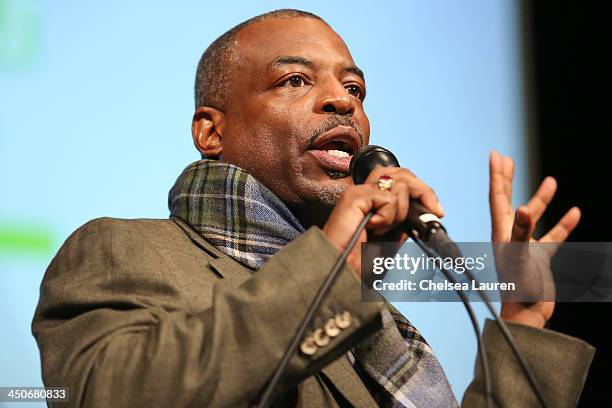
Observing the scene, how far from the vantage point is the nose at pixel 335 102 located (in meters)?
1.95

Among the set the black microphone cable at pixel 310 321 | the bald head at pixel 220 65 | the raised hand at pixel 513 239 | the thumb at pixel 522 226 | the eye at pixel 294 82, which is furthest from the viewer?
the bald head at pixel 220 65

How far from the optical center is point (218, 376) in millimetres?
1177

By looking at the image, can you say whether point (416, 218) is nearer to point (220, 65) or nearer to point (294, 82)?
point (294, 82)

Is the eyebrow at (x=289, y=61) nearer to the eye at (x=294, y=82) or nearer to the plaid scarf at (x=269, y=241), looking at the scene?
the eye at (x=294, y=82)

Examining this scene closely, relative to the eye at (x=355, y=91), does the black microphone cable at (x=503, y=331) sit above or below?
below

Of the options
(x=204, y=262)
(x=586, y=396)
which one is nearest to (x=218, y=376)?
(x=204, y=262)

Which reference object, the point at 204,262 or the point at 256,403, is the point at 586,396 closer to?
the point at 204,262

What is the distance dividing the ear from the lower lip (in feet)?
1.05

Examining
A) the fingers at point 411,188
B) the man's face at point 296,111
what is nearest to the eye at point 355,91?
the man's face at point 296,111

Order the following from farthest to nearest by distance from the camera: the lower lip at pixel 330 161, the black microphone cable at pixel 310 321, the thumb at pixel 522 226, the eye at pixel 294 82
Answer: the eye at pixel 294 82 < the lower lip at pixel 330 161 < the thumb at pixel 522 226 < the black microphone cable at pixel 310 321

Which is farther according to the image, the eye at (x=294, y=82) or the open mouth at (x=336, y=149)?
the eye at (x=294, y=82)

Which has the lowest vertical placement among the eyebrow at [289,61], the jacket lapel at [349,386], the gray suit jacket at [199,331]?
the jacket lapel at [349,386]

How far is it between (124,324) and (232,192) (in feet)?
1.85

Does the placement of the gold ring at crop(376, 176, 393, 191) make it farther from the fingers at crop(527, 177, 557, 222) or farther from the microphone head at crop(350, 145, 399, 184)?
the fingers at crop(527, 177, 557, 222)
